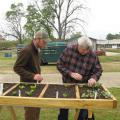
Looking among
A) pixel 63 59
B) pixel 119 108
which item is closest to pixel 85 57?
pixel 63 59

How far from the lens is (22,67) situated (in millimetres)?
6098

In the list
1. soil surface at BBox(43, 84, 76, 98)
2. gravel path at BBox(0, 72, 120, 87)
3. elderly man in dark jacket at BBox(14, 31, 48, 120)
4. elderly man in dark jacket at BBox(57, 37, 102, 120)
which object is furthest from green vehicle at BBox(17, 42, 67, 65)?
soil surface at BBox(43, 84, 76, 98)

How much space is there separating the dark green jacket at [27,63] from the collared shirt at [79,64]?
49 cm

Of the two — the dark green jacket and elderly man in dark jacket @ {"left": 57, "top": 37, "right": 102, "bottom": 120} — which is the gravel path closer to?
elderly man in dark jacket @ {"left": 57, "top": 37, "right": 102, "bottom": 120}

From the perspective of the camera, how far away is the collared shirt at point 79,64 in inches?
251

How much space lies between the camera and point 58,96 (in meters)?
5.38

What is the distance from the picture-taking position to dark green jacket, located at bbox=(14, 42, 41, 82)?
6086 millimetres

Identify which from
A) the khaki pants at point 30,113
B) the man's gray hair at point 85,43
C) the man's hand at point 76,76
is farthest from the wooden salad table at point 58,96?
the man's gray hair at point 85,43

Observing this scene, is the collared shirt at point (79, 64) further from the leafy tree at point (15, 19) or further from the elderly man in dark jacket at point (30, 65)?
the leafy tree at point (15, 19)

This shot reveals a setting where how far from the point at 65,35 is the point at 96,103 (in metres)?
50.9

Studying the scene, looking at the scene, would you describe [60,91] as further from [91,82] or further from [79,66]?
[79,66]

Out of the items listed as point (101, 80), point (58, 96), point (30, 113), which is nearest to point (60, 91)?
point (58, 96)

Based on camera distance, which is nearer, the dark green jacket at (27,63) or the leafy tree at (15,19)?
the dark green jacket at (27,63)

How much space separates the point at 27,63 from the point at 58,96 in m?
1.03
